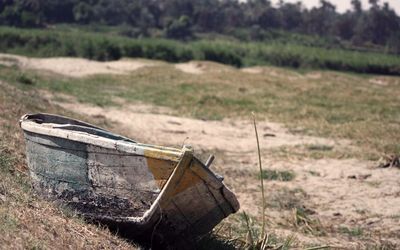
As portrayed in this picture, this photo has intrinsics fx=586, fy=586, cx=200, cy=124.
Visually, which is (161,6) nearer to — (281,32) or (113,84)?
(281,32)

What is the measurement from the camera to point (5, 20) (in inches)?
2094

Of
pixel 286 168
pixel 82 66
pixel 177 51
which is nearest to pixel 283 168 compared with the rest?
pixel 286 168

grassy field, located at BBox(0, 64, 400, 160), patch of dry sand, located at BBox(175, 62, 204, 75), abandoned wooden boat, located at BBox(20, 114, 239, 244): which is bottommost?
patch of dry sand, located at BBox(175, 62, 204, 75)

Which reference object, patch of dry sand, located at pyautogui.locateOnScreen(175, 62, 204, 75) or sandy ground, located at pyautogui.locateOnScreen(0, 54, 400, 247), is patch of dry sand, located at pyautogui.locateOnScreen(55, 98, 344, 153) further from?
patch of dry sand, located at pyautogui.locateOnScreen(175, 62, 204, 75)

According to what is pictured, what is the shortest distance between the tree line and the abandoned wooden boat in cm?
5017

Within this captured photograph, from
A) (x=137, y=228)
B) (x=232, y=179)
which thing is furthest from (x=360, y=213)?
(x=137, y=228)

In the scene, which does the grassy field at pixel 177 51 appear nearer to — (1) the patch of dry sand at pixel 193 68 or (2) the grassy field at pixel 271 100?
(1) the patch of dry sand at pixel 193 68

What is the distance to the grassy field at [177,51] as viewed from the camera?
38.2 meters

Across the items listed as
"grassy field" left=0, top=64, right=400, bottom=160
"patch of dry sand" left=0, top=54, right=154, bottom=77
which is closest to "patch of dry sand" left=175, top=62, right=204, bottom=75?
"patch of dry sand" left=0, top=54, right=154, bottom=77

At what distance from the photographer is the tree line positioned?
57.7 m

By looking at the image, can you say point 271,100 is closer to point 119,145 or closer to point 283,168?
point 283,168

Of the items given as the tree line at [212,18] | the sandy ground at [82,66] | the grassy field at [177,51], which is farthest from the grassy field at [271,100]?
the tree line at [212,18]

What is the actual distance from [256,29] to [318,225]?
198 ft

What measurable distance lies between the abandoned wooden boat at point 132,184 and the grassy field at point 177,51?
32.9 meters
